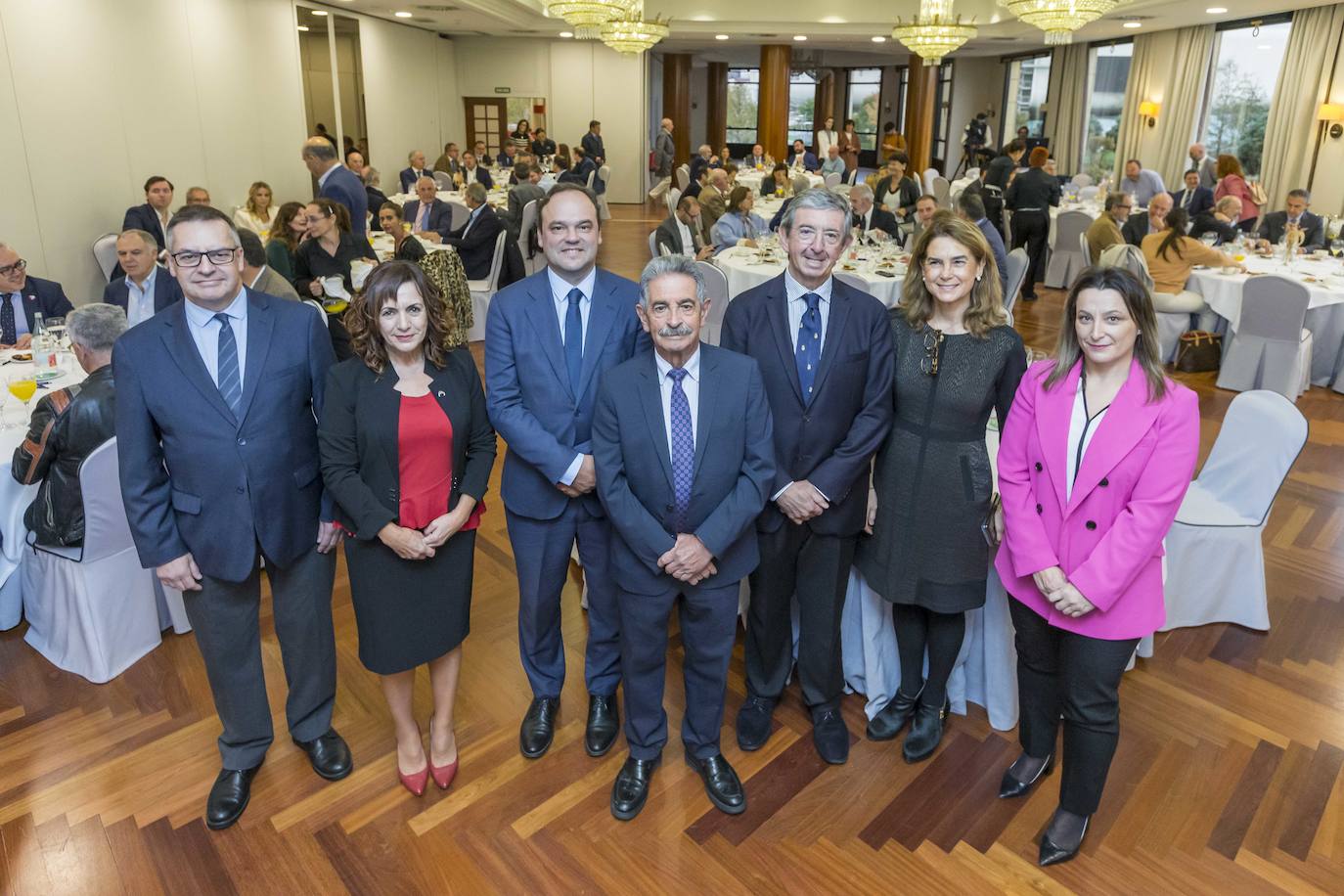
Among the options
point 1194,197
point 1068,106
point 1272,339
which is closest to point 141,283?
point 1272,339

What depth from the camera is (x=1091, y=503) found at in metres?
2.39

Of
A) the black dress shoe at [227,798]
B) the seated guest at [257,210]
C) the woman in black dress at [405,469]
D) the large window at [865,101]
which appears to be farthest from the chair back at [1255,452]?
the large window at [865,101]

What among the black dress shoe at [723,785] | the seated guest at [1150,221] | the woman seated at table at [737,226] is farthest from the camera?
the woman seated at table at [737,226]

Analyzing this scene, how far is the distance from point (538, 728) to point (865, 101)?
1131 inches

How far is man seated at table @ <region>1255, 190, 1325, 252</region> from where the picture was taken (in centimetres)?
891

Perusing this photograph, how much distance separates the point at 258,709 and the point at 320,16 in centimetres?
1356

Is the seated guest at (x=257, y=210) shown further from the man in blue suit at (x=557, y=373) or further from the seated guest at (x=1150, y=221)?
the seated guest at (x=1150, y=221)

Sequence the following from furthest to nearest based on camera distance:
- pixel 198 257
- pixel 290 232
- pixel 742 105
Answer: pixel 742 105, pixel 290 232, pixel 198 257

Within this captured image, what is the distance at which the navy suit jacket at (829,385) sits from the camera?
8.77ft

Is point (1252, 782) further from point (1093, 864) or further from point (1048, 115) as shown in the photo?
point (1048, 115)

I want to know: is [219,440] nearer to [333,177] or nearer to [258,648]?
[258,648]

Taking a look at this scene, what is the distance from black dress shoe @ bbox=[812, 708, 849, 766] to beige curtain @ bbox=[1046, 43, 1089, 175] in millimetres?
18718

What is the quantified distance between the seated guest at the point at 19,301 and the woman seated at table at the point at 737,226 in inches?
207

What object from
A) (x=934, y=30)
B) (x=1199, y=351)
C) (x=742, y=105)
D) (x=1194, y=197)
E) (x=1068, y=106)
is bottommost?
(x=1199, y=351)
